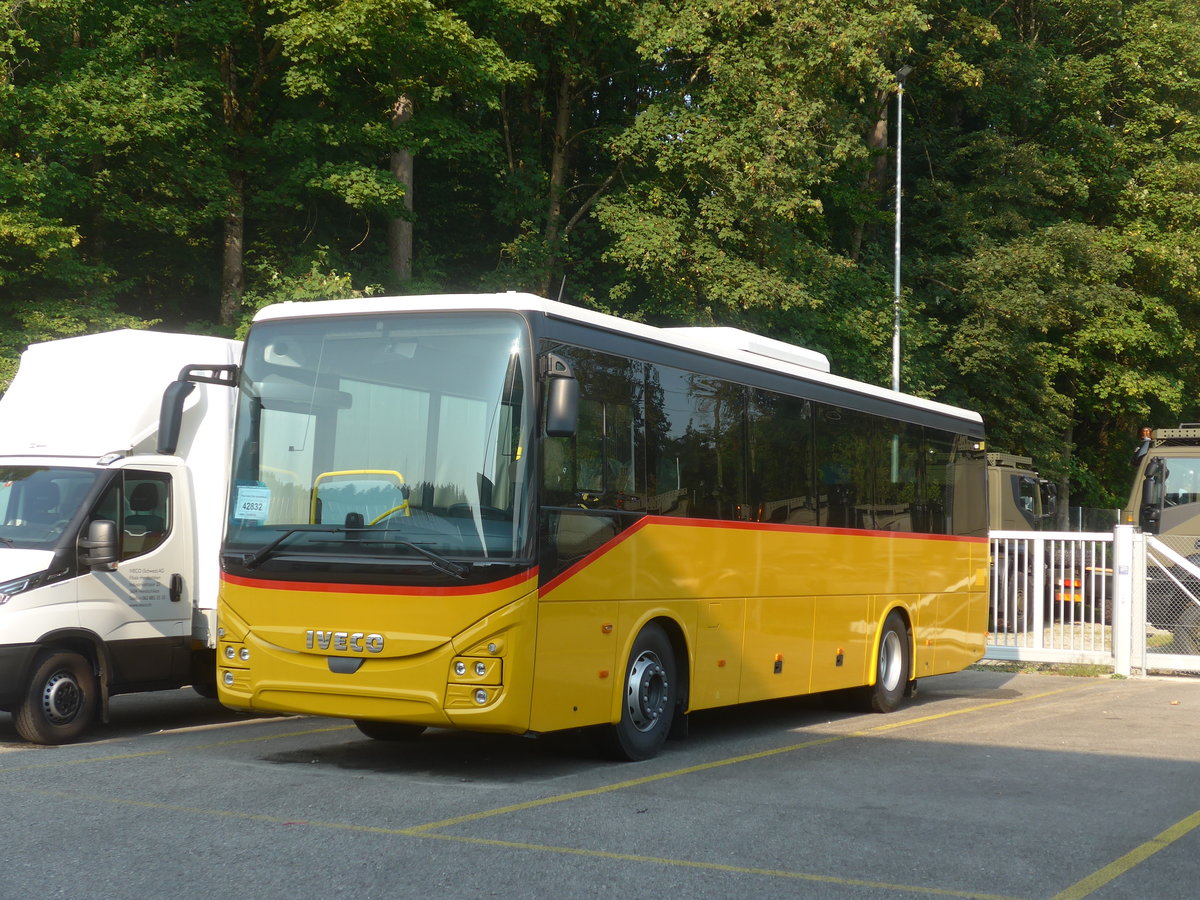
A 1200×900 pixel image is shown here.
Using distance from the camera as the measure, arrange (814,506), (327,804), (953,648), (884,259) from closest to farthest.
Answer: (327,804) → (814,506) → (953,648) → (884,259)

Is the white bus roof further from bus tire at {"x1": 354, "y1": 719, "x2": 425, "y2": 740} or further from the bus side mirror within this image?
bus tire at {"x1": 354, "y1": 719, "x2": 425, "y2": 740}

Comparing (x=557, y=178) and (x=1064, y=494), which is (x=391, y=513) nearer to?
(x=557, y=178)

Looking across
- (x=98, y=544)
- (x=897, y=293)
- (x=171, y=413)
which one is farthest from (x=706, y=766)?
(x=897, y=293)

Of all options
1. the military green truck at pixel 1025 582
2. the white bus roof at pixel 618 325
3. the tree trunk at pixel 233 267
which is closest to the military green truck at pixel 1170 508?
the military green truck at pixel 1025 582

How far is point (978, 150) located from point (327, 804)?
34154 millimetres

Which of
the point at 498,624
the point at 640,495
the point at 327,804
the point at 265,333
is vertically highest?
the point at 265,333

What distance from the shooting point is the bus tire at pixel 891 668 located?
48.0 ft

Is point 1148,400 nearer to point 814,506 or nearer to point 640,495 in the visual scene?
point 814,506

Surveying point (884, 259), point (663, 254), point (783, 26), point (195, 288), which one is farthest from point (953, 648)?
point (884, 259)

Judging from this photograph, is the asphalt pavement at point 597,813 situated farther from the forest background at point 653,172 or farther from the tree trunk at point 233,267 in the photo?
the tree trunk at point 233,267

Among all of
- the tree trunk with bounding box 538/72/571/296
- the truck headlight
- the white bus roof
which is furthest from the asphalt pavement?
the tree trunk with bounding box 538/72/571/296

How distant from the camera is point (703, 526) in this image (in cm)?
1128

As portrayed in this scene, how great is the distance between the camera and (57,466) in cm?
1177

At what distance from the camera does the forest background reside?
960 inches
